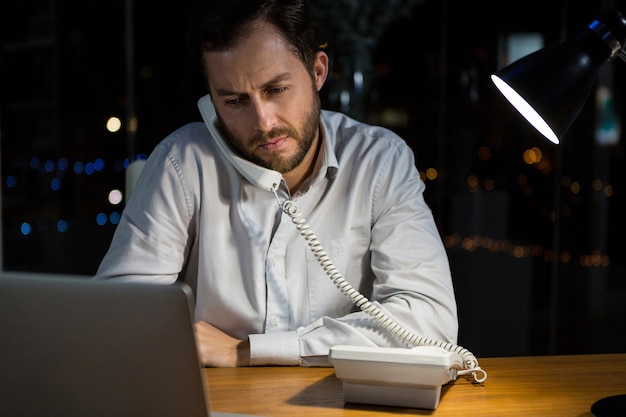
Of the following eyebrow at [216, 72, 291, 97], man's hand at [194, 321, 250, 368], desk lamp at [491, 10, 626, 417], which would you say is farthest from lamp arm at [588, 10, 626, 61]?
man's hand at [194, 321, 250, 368]

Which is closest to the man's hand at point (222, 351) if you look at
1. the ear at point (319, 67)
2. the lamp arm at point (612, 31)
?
the ear at point (319, 67)

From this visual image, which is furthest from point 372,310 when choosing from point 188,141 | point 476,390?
point 188,141

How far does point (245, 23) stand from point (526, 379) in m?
0.96

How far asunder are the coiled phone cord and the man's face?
0.32 ft

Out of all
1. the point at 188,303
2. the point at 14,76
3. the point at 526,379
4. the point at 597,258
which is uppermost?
the point at 14,76

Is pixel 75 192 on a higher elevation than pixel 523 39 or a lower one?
lower

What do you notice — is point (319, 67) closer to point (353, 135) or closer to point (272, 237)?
point (353, 135)

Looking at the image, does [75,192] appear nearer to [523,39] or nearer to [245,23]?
[523,39]

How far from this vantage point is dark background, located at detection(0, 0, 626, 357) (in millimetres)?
4113

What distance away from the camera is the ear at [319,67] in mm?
1967

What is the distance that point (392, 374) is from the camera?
48.6 inches

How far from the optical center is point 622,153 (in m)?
4.08

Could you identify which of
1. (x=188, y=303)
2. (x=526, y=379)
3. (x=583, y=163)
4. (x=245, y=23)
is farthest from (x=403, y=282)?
(x=583, y=163)

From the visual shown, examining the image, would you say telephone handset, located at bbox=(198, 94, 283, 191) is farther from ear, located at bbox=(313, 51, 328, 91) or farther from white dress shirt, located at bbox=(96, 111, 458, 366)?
ear, located at bbox=(313, 51, 328, 91)
